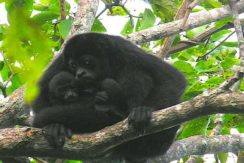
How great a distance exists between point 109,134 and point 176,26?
1.93 metres

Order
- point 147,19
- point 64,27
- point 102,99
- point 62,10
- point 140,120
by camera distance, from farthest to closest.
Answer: point 147,19 → point 62,10 → point 64,27 → point 102,99 → point 140,120

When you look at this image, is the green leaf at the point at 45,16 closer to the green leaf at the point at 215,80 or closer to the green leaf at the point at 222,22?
the green leaf at the point at 222,22

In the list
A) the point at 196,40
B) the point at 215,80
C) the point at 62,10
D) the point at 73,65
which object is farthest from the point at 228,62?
the point at 62,10

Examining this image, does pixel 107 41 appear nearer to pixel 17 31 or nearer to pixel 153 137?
pixel 153 137

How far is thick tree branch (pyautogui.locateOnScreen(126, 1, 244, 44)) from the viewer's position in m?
3.98

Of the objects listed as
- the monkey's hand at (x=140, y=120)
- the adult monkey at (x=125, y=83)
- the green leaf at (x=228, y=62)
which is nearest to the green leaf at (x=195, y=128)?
the green leaf at (x=228, y=62)

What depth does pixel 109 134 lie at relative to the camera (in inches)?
91.3

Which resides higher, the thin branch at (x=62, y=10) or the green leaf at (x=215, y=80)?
the thin branch at (x=62, y=10)

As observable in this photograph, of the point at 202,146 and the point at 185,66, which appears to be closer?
the point at 202,146

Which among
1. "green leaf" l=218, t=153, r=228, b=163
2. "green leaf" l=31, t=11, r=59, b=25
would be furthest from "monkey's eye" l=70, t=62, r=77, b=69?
"green leaf" l=218, t=153, r=228, b=163

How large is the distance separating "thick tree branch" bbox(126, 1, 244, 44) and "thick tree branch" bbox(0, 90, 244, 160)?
6.03ft

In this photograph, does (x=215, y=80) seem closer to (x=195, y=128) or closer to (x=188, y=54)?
(x=195, y=128)

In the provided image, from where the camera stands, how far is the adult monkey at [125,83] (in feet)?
8.97

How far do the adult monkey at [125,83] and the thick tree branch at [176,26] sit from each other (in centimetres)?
63
